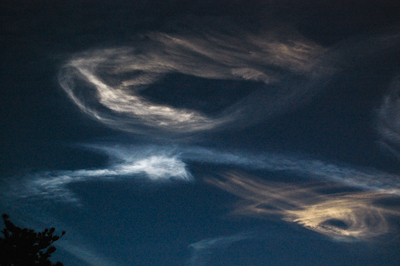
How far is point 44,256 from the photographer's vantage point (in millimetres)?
18297

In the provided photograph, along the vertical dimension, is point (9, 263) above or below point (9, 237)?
below

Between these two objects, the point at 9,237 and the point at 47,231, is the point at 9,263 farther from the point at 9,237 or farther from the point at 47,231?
the point at 47,231

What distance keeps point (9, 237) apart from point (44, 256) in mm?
2577

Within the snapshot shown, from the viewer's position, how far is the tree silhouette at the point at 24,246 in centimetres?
1748

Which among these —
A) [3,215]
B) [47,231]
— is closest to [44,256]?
[47,231]

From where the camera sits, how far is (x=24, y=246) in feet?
58.5

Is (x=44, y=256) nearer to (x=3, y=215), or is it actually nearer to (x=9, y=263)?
(x=9, y=263)

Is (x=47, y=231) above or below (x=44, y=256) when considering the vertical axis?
above

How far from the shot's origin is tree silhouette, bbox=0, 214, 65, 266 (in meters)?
17.5

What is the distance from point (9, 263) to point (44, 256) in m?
1.95

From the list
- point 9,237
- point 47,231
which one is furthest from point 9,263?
point 47,231

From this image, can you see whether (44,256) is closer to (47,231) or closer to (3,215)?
(47,231)

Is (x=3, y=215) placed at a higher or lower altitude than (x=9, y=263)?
higher

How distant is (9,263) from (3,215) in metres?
3.08
